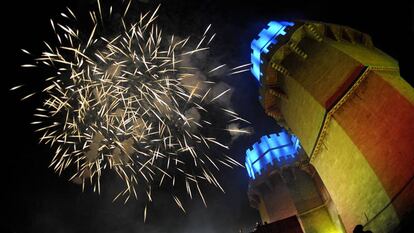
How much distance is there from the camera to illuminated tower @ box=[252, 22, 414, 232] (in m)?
13.4

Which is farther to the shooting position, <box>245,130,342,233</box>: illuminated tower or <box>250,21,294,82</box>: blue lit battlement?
<box>245,130,342,233</box>: illuminated tower

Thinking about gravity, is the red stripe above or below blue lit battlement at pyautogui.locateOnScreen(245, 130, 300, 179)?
below

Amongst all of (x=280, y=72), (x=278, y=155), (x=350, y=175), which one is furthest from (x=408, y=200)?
(x=278, y=155)

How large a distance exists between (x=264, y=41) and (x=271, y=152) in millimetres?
11430

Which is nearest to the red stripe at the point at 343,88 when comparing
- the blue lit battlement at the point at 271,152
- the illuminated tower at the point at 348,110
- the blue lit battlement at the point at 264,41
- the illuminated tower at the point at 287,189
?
the illuminated tower at the point at 348,110

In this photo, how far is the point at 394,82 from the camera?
14.8m

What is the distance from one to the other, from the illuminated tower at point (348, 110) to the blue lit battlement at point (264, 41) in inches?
3.5

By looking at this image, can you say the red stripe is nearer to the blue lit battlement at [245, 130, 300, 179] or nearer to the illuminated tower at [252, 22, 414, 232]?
the illuminated tower at [252, 22, 414, 232]

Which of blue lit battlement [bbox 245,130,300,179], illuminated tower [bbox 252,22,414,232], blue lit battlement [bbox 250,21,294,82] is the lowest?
illuminated tower [bbox 252,22,414,232]

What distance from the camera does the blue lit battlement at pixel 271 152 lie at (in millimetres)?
27531

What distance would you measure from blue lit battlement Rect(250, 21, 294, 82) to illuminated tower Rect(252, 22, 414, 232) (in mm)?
88

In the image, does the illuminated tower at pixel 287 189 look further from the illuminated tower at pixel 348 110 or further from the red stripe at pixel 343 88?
the red stripe at pixel 343 88

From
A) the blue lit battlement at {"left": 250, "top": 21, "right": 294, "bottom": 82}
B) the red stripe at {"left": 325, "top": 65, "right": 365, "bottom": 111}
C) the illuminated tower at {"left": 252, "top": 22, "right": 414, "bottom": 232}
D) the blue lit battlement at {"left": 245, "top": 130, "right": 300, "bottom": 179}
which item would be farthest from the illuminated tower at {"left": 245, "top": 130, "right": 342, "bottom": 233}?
the red stripe at {"left": 325, "top": 65, "right": 365, "bottom": 111}

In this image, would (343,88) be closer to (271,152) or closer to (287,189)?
(287,189)
